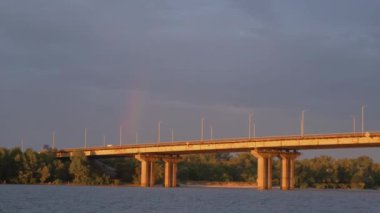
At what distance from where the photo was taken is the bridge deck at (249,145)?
392ft

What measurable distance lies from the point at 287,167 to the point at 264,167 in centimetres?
476

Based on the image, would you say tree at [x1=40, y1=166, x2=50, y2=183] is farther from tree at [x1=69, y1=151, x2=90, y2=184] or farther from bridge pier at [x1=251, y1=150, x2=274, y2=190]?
bridge pier at [x1=251, y1=150, x2=274, y2=190]

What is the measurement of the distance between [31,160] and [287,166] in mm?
64978

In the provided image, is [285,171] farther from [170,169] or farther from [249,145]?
[170,169]

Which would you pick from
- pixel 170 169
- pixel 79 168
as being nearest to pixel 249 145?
pixel 170 169

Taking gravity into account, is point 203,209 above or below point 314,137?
below

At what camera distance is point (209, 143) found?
145875mm

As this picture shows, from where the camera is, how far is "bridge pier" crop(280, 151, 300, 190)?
458 ft

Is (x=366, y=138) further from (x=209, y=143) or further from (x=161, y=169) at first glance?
(x=161, y=169)

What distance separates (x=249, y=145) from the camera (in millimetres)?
138250

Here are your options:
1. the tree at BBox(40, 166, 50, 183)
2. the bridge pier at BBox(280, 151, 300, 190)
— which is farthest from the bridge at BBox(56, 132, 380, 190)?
the tree at BBox(40, 166, 50, 183)

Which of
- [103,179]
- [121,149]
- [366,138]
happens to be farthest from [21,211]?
[103,179]

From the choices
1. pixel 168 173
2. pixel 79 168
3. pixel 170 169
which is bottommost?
pixel 168 173

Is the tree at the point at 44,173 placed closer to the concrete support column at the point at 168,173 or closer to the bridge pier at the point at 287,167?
the concrete support column at the point at 168,173
